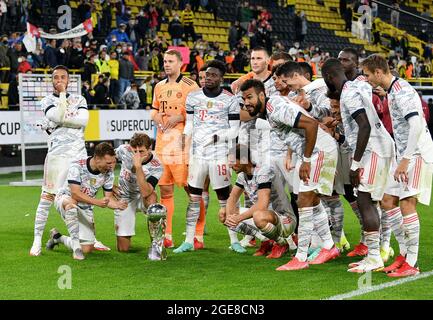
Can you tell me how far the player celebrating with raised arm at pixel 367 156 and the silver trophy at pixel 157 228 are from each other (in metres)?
2.03

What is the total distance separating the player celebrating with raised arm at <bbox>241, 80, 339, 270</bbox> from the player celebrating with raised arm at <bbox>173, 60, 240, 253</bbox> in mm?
1013

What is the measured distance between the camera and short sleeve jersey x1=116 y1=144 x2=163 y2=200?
9.78m

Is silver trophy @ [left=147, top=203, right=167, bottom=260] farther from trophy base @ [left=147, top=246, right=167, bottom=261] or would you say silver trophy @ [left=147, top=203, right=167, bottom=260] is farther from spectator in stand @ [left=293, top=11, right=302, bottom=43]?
spectator in stand @ [left=293, top=11, right=302, bottom=43]

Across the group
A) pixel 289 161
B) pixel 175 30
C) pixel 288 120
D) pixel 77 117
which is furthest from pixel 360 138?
pixel 175 30

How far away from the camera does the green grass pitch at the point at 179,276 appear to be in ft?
24.4

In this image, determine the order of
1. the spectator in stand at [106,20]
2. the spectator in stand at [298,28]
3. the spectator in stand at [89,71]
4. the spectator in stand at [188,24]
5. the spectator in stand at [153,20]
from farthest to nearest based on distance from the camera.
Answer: the spectator in stand at [298,28], the spectator in stand at [188,24], the spectator in stand at [153,20], the spectator in stand at [106,20], the spectator in stand at [89,71]

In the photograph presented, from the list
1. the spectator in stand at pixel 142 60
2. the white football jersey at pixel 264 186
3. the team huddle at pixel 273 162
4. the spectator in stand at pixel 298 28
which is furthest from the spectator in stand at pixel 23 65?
the spectator in stand at pixel 298 28

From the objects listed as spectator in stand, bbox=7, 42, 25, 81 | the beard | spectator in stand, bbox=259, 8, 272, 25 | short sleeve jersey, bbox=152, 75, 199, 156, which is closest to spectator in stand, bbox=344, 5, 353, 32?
spectator in stand, bbox=259, 8, 272, 25

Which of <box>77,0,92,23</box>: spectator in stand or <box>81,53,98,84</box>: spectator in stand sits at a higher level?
<box>77,0,92,23</box>: spectator in stand

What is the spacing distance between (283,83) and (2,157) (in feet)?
41.5

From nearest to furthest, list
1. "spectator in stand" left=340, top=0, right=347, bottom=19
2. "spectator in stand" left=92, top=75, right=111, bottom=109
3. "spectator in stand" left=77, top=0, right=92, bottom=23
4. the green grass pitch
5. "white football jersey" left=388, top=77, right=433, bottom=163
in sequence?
the green grass pitch → "white football jersey" left=388, top=77, right=433, bottom=163 → "spectator in stand" left=92, top=75, right=111, bottom=109 → "spectator in stand" left=77, top=0, right=92, bottom=23 → "spectator in stand" left=340, top=0, right=347, bottom=19

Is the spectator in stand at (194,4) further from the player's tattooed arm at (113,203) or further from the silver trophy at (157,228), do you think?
the silver trophy at (157,228)
